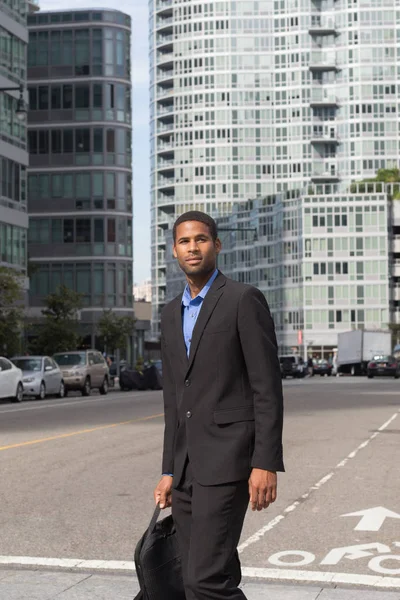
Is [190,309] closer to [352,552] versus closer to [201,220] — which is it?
[201,220]

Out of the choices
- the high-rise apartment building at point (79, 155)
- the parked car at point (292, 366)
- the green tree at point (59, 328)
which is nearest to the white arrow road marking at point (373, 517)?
the green tree at point (59, 328)

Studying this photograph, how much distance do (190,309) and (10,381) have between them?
114 feet

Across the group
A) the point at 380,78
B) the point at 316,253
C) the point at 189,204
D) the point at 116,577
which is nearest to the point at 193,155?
the point at 189,204

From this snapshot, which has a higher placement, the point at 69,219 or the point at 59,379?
the point at 69,219

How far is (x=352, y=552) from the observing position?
368 inches

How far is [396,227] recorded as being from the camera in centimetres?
14175

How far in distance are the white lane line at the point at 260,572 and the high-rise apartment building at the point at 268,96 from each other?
531 feet

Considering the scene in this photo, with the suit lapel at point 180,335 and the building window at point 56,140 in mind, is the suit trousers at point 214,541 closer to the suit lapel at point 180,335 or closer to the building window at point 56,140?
the suit lapel at point 180,335

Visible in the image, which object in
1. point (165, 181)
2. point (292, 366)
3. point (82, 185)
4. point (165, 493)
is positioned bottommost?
point (292, 366)

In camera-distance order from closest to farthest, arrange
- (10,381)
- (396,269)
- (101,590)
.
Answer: (101,590) < (10,381) < (396,269)

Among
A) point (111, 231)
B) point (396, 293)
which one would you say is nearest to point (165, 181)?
point (396, 293)

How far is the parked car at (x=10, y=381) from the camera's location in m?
39.2

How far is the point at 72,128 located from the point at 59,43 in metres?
5.61

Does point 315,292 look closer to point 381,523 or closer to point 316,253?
point 316,253
